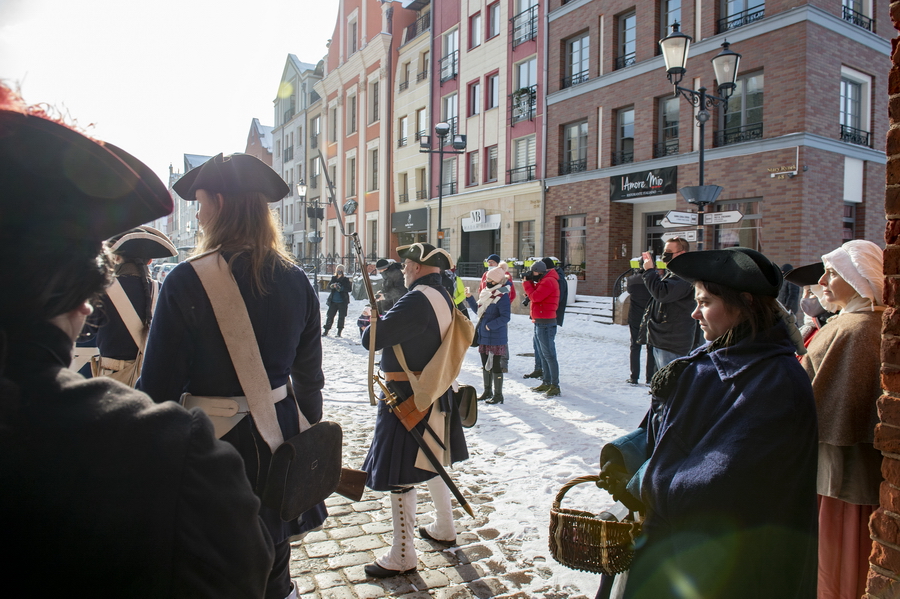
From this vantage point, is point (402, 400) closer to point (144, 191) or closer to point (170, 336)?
point (170, 336)

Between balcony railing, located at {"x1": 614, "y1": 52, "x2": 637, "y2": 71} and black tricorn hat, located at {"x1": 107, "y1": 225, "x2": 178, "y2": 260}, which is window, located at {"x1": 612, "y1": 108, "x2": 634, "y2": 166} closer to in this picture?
balcony railing, located at {"x1": 614, "y1": 52, "x2": 637, "y2": 71}

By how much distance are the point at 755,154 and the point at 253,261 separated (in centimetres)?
1685

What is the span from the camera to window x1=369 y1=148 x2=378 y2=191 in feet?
Answer: 112

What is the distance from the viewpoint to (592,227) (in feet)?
67.6

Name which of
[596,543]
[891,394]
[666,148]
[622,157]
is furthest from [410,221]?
[891,394]

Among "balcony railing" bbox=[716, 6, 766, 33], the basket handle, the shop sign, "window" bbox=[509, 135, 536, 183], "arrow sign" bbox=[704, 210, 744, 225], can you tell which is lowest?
the basket handle

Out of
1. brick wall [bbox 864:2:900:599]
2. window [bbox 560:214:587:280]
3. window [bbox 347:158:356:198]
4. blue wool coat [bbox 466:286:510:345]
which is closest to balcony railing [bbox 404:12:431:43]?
window [bbox 347:158:356:198]

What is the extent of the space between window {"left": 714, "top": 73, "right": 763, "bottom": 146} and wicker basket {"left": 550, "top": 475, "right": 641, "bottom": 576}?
1684cm

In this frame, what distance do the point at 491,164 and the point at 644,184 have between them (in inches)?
335

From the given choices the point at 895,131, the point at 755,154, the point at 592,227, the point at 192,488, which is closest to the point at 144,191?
the point at 192,488

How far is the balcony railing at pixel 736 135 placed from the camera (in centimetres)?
1620

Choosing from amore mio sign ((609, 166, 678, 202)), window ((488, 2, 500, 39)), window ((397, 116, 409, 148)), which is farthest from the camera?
window ((397, 116, 409, 148))

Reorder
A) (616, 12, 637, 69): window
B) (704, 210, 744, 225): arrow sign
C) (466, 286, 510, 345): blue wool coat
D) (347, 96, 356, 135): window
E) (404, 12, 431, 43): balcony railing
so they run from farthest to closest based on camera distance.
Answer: (347, 96, 356, 135): window → (404, 12, 431, 43): balcony railing → (616, 12, 637, 69): window → (704, 210, 744, 225): arrow sign → (466, 286, 510, 345): blue wool coat

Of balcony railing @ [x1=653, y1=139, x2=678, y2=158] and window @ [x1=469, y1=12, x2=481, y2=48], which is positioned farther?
window @ [x1=469, y1=12, x2=481, y2=48]
